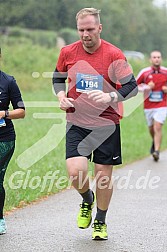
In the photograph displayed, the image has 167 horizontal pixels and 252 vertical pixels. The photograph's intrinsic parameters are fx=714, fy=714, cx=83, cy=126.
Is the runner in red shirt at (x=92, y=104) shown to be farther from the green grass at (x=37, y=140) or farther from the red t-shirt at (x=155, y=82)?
the red t-shirt at (x=155, y=82)

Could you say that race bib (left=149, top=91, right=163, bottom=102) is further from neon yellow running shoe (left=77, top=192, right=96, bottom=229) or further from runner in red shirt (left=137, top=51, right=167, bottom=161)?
neon yellow running shoe (left=77, top=192, right=96, bottom=229)

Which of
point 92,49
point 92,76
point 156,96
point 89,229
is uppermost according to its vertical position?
point 92,49

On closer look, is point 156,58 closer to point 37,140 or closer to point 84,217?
point 37,140

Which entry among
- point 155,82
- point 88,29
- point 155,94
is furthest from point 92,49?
point 155,94

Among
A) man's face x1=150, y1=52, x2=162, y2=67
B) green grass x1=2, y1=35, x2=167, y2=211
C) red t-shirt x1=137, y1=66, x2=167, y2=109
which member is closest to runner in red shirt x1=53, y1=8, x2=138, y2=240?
green grass x1=2, y1=35, x2=167, y2=211

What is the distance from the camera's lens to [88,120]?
6.91m

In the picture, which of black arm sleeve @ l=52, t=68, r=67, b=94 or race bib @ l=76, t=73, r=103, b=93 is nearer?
race bib @ l=76, t=73, r=103, b=93

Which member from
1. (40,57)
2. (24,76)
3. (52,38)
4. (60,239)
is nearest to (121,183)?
(60,239)

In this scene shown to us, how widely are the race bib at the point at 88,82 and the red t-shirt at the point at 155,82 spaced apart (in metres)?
7.82

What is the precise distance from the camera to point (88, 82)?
678cm

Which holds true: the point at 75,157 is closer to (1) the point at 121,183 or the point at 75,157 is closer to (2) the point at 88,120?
(2) the point at 88,120

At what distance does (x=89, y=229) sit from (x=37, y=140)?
9443 millimetres

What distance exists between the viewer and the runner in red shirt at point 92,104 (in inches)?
264

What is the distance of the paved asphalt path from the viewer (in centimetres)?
661
